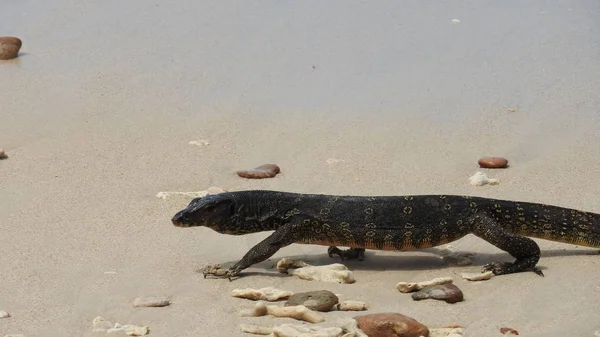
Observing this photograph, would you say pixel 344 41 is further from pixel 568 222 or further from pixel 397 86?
pixel 568 222

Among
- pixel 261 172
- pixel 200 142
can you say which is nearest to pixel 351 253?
pixel 261 172

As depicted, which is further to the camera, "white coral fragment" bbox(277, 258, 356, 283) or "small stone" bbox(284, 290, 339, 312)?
"white coral fragment" bbox(277, 258, 356, 283)

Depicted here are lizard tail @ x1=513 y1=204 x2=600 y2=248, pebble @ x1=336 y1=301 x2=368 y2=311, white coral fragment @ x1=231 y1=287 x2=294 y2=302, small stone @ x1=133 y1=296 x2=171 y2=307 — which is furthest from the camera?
lizard tail @ x1=513 y1=204 x2=600 y2=248

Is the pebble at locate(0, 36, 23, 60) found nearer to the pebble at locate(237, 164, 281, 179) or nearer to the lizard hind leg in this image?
the pebble at locate(237, 164, 281, 179)

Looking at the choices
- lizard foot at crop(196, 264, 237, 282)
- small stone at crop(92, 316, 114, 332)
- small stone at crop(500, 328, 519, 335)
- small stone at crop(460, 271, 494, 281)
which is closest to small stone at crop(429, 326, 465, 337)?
small stone at crop(500, 328, 519, 335)

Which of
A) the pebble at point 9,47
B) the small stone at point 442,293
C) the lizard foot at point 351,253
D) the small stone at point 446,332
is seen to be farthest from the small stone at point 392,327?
the pebble at point 9,47

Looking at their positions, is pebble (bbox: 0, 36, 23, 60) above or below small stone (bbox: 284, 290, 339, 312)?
above

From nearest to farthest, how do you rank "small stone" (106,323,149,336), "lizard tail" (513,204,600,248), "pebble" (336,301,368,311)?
"small stone" (106,323,149,336) < "pebble" (336,301,368,311) < "lizard tail" (513,204,600,248)
